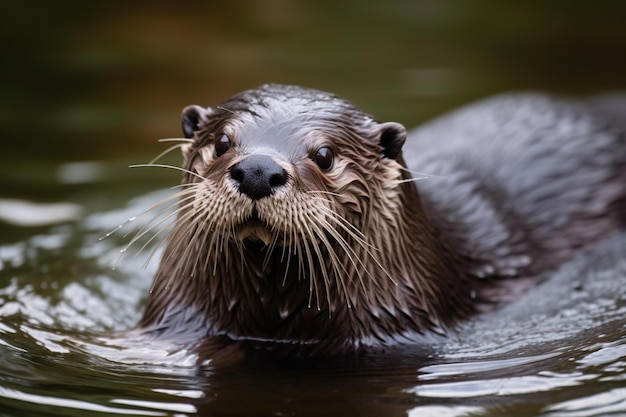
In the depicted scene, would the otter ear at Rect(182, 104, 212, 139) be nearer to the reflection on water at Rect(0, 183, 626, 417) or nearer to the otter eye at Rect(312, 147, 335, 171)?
the otter eye at Rect(312, 147, 335, 171)

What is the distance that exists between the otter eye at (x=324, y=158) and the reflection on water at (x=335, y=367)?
2.38 ft

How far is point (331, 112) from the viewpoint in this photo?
421 cm

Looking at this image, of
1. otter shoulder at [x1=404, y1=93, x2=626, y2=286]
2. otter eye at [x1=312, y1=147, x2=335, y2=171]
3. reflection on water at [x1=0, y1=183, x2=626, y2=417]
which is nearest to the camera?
reflection on water at [x1=0, y1=183, x2=626, y2=417]

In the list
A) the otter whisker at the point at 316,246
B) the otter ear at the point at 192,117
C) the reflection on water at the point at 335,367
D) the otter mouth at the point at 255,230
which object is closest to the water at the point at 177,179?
the reflection on water at the point at 335,367

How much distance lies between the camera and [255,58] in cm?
1004

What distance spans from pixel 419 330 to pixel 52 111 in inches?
193

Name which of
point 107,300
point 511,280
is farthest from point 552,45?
point 107,300

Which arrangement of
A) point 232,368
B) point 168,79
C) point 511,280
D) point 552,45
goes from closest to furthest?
point 232,368, point 511,280, point 168,79, point 552,45

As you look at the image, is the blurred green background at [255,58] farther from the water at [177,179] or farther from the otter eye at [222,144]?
the otter eye at [222,144]

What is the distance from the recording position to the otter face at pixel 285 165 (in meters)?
3.69

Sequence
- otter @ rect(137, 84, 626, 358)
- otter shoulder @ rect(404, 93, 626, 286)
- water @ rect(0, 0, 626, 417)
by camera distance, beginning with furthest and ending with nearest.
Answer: otter shoulder @ rect(404, 93, 626, 286)
otter @ rect(137, 84, 626, 358)
water @ rect(0, 0, 626, 417)

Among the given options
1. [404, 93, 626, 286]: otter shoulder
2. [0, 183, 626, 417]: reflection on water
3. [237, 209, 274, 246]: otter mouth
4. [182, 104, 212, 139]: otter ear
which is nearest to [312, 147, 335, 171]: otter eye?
[237, 209, 274, 246]: otter mouth

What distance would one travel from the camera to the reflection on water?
140 inches

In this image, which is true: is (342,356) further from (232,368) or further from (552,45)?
(552,45)
